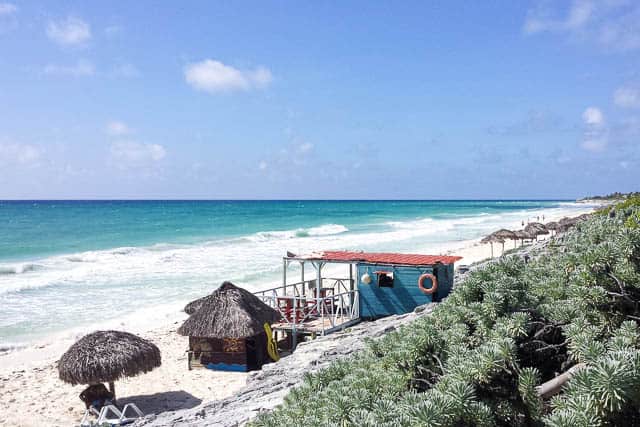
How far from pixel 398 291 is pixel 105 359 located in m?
6.29

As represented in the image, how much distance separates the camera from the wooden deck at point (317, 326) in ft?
39.8

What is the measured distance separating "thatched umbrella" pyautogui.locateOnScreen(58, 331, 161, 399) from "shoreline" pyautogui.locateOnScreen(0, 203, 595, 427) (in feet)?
2.89

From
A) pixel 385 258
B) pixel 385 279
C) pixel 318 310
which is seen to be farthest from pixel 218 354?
pixel 385 258

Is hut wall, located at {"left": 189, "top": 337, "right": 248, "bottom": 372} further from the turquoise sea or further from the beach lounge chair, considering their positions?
the turquoise sea

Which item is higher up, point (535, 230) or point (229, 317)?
point (535, 230)

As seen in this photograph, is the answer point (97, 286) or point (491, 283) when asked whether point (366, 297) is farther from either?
point (97, 286)

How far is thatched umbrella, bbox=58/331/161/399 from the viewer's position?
928 centimetres

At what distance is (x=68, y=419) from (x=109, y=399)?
2.62 feet

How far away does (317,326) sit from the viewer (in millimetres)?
12477

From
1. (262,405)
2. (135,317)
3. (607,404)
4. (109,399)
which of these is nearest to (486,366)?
(607,404)

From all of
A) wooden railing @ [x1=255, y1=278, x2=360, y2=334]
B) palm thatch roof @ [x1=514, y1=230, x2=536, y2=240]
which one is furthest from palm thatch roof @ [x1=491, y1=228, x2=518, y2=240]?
wooden railing @ [x1=255, y1=278, x2=360, y2=334]

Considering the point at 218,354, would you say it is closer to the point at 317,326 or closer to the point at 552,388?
the point at 317,326

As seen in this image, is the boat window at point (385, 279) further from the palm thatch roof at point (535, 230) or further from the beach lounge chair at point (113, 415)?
the palm thatch roof at point (535, 230)

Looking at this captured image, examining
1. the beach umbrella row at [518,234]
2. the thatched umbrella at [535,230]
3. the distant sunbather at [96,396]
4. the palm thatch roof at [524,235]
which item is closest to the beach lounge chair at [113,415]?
the distant sunbather at [96,396]
